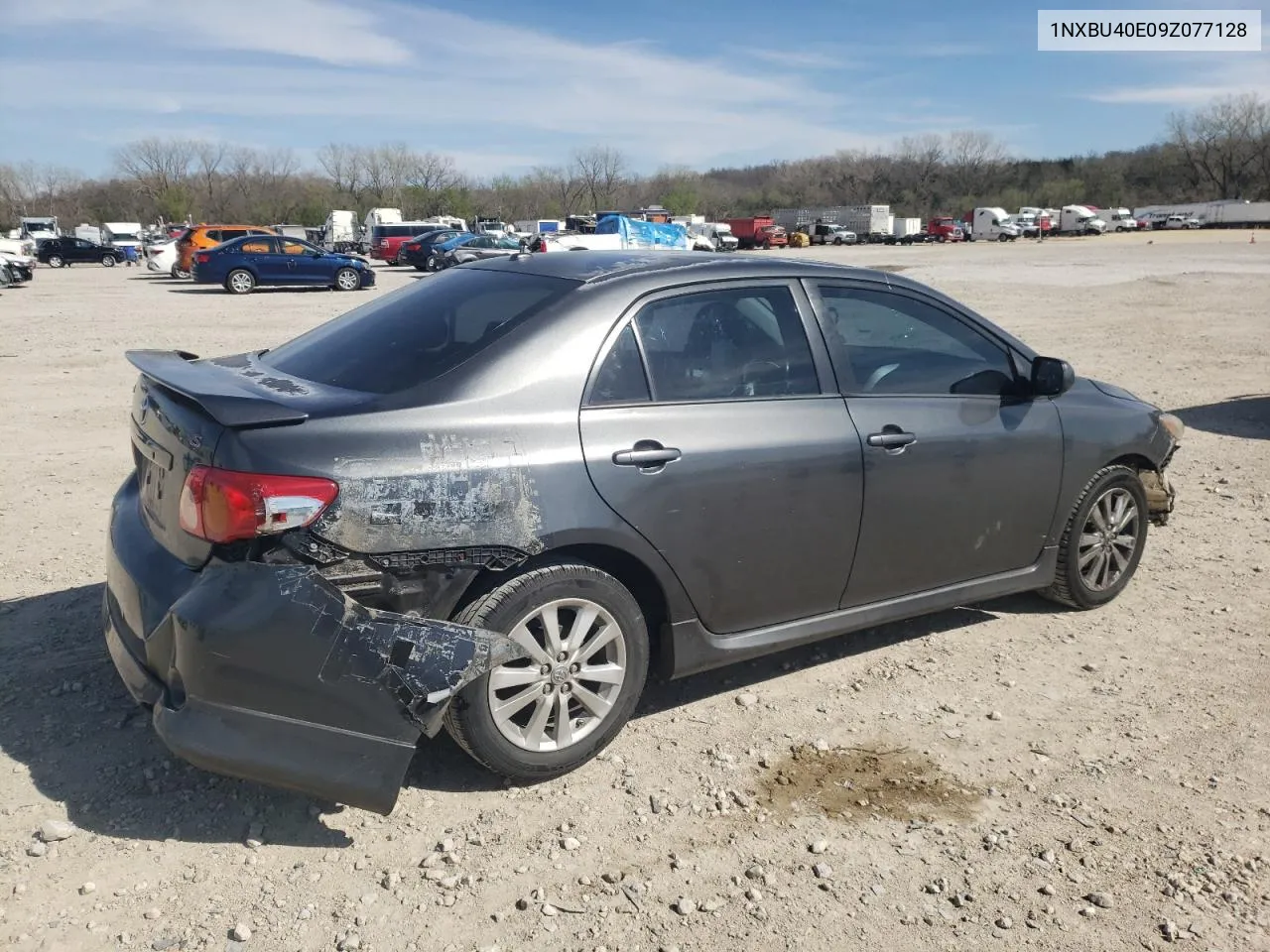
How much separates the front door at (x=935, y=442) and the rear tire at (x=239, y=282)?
2603 centimetres

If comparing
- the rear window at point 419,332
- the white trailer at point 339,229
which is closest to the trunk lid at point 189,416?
the rear window at point 419,332

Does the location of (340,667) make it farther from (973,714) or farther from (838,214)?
(838,214)

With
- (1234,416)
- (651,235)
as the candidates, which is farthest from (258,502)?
(651,235)

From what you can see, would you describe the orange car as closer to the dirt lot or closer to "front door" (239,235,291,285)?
"front door" (239,235,291,285)

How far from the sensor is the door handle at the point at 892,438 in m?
3.99

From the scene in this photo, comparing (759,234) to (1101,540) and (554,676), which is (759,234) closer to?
(1101,540)

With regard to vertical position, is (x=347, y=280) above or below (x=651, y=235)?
below

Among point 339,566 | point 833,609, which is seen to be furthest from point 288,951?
point 833,609

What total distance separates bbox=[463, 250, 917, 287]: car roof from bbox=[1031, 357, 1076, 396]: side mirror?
0.73 meters

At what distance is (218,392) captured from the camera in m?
3.21

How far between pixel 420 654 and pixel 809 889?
131cm

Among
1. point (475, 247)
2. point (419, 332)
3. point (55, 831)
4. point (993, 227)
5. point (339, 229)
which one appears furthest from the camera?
point (993, 227)

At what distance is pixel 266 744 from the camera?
2898 mm

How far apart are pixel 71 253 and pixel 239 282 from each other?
88.4 ft
